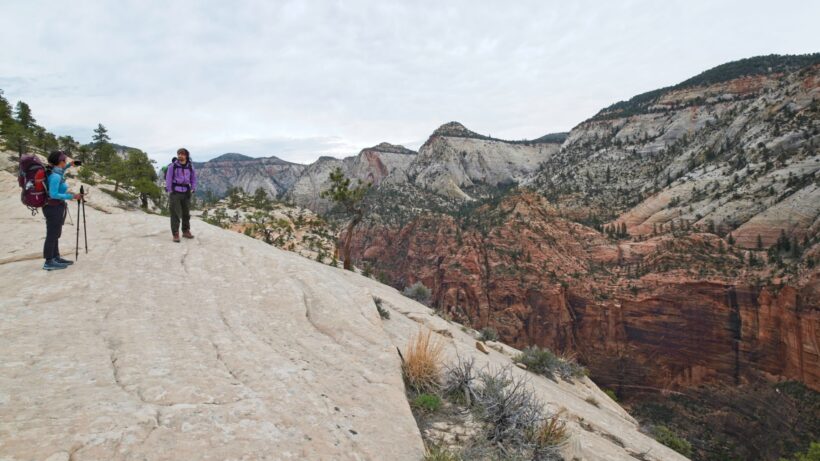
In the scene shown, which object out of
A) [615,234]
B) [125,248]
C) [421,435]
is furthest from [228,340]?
[615,234]

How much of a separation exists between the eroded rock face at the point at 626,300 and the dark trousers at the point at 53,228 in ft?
96.7

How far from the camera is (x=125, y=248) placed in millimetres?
7594

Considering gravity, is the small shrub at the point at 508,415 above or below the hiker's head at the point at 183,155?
below

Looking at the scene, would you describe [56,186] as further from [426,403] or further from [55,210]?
[426,403]

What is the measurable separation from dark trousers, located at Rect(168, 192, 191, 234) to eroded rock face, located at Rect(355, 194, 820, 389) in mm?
27105

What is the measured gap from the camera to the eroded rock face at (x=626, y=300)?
31844mm

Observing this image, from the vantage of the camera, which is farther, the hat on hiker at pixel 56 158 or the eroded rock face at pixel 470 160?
the eroded rock face at pixel 470 160

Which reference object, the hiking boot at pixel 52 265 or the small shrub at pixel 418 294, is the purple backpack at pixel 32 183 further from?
the small shrub at pixel 418 294

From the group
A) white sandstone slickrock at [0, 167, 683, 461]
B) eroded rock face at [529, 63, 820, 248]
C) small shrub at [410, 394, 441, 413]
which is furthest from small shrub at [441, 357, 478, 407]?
eroded rock face at [529, 63, 820, 248]

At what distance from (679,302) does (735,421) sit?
13.5 metres

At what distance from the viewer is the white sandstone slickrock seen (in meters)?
2.99

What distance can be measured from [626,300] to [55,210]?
1768 inches

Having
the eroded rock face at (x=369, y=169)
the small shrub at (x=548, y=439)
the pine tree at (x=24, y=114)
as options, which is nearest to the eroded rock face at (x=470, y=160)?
the eroded rock face at (x=369, y=169)

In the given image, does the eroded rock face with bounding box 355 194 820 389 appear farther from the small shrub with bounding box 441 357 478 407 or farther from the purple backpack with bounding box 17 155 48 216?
the purple backpack with bounding box 17 155 48 216
